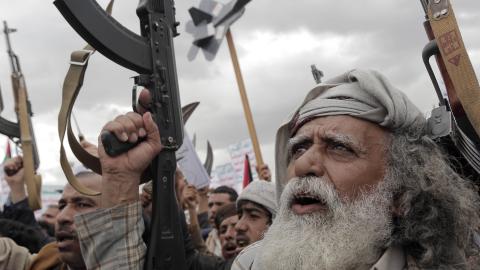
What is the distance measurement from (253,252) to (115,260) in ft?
2.12

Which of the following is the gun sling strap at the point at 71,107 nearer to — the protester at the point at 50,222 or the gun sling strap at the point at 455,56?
the gun sling strap at the point at 455,56

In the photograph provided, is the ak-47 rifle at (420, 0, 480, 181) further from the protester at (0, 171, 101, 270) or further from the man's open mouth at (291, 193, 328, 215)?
the protester at (0, 171, 101, 270)

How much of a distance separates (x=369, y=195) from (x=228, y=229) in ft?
8.32

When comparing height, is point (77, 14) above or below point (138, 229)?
above

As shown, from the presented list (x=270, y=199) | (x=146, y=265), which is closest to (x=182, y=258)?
(x=146, y=265)

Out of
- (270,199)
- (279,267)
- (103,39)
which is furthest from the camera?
(270,199)

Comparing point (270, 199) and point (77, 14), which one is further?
point (270, 199)

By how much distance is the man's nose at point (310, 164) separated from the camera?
1936mm

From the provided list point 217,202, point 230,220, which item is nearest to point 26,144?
point 230,220

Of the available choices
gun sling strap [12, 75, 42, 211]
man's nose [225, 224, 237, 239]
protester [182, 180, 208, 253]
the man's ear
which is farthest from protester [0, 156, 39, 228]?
the man's ear

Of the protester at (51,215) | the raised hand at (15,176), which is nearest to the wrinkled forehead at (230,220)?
the raised hand at (15,176)

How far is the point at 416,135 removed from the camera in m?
2.07

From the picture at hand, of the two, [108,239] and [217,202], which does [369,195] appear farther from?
[217,202]

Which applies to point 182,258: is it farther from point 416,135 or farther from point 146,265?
point 416,135
